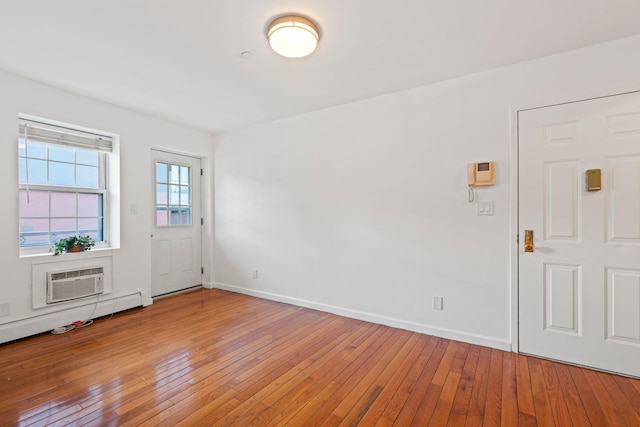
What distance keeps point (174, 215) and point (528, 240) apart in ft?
14.6

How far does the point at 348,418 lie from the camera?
1.77 metres

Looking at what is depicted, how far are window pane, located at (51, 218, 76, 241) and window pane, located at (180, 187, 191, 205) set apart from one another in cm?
139

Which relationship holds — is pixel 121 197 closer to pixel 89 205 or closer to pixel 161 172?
pixel 89 205

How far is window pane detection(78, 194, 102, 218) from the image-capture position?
347 centimetres

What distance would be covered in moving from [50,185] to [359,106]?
3507mm

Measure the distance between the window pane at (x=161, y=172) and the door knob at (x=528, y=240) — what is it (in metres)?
4.48

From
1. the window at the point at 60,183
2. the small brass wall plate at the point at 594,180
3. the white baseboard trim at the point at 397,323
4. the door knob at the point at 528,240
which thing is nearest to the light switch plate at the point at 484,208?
the door knob at the point at 528,240

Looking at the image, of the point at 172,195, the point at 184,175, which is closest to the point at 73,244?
the point at 172,195

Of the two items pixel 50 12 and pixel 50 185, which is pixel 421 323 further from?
pixel 50 185

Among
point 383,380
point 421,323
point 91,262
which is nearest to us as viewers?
point 383,380

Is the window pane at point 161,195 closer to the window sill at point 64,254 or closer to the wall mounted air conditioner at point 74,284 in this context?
the window sill at point 64,254

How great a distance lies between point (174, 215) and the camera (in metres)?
4.46

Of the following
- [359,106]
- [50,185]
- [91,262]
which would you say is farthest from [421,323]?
[50,185]

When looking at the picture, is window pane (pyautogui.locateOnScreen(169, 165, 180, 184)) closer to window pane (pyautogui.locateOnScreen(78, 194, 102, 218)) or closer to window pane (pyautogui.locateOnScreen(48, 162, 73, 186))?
window pane (pyautogui.locateOnScreen(78, 194, 102, 218))
